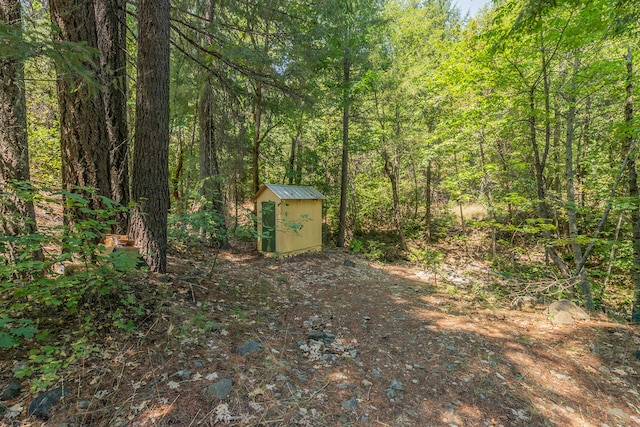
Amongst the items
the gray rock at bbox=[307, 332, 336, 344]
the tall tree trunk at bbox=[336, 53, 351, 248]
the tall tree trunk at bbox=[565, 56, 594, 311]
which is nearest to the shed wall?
the tall tree trunk at bbox=[336, 53, 351, 248]

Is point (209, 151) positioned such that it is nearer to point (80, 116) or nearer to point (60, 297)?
point (80, 116)

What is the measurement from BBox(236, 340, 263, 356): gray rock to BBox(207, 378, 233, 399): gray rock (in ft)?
1.47

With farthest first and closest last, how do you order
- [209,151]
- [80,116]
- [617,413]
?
1. [209,151]
2. [80,116]
3. [617,413]

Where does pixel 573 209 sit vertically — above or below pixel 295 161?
below

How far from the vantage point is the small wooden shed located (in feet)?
27.9

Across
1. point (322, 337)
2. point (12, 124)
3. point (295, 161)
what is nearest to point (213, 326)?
point (322, 337)

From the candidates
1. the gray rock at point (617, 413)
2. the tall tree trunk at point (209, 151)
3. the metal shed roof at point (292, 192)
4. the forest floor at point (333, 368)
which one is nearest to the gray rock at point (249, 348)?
the forest floor at point (333, 368)

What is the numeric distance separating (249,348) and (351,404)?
1.07m

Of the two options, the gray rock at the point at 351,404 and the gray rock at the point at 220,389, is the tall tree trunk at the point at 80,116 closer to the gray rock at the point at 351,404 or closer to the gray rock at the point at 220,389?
the gray rock at the point at 220,389

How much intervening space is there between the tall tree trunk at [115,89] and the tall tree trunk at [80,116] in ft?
0.67

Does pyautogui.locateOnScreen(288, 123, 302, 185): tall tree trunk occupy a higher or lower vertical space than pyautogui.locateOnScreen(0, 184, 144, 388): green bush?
higher

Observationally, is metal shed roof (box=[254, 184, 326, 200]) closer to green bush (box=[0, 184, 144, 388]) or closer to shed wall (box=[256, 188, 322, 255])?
shed wall (box=[256, 188, 322, 255])

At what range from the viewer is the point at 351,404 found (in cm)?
227

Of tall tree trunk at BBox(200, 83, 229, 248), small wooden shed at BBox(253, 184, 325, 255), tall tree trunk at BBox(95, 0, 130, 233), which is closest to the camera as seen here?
tall tree trunk at BBox(95, 0, 130, 233)
